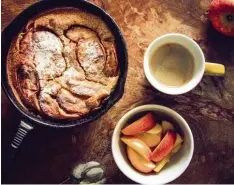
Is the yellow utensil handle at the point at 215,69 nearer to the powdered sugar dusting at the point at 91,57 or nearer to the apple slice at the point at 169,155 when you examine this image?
the apple slice at the point at 169,155

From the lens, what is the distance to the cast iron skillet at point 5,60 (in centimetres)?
131

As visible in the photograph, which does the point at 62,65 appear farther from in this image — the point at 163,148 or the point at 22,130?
the point at 163,148

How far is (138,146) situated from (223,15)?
1.55ft

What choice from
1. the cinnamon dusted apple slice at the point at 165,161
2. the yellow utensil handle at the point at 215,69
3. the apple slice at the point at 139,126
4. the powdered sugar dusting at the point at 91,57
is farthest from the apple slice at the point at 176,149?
the powdered sugar dusting at the point at 91,57

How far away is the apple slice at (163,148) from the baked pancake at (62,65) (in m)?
0.23

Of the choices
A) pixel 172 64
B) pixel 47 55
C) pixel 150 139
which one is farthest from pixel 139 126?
pixel 47 55

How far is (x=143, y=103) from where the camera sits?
1469 millimetres

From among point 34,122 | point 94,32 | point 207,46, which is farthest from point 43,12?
point 207,46

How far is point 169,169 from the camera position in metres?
1.42

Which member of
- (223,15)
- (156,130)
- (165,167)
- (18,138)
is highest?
(223,15)

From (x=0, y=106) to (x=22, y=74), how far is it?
0.62 feet

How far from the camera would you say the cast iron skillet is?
4.29ft

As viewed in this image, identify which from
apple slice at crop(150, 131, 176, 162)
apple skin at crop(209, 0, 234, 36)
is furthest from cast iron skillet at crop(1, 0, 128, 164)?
apple skin at crop(209, 0, 234, 36)

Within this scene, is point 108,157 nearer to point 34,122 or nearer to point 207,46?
point 34,122
